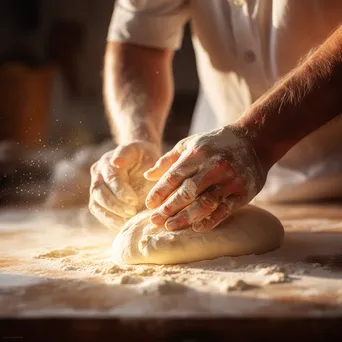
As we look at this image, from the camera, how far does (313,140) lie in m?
2.10

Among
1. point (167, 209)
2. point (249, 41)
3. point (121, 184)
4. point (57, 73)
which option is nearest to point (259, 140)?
point (167, 209)

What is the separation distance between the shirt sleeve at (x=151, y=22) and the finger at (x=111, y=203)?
0.82m

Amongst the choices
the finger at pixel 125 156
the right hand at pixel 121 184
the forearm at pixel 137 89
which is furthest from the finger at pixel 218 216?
the forearm at pixel 137 89

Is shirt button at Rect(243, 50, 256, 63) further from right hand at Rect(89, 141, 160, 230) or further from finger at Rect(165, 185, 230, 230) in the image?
finger at Rect(165, 185, 230, 230)

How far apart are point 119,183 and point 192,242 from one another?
1.28ft

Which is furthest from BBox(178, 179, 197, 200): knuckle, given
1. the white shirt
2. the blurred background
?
the blurred background

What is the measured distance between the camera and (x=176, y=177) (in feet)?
4.46

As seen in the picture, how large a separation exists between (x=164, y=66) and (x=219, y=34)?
0.30 m

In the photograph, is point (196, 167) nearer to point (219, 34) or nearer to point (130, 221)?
point (130, 221)

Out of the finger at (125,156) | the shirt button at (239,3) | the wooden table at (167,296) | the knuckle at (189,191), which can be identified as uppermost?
the shirt button at (239,3)

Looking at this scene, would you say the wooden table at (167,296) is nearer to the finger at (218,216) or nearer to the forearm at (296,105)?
the finger at (218,216)

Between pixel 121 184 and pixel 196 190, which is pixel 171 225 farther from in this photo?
pixel 121 184

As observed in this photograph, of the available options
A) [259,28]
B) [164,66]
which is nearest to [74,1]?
[164,66]

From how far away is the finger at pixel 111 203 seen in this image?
1597 mm
